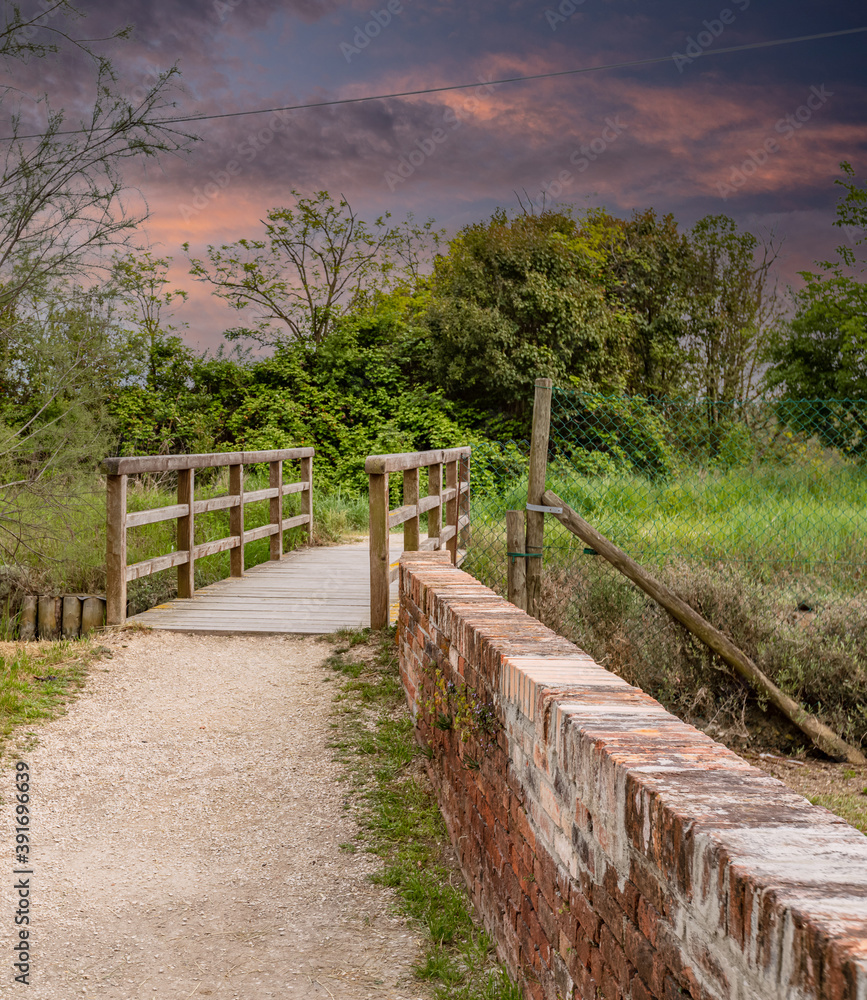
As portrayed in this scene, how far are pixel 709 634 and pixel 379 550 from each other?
2.43 m

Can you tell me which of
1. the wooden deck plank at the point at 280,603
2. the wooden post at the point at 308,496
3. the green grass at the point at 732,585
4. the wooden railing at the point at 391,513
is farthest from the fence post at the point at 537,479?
the wooden post at the point at 308,496

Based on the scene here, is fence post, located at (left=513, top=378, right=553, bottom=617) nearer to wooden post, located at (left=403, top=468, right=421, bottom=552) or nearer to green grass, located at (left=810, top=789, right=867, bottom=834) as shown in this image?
wooden post, located at (left=403, top=468, right=421, bottom=552)

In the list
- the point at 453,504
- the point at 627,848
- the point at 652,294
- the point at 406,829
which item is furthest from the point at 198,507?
the point at 652,294

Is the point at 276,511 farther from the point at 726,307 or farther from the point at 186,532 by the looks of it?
the point at 726,307

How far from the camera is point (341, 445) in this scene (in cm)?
1620

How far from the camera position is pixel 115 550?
6379 mm

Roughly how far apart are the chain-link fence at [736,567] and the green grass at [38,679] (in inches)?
127

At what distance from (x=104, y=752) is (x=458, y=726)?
7.08ft

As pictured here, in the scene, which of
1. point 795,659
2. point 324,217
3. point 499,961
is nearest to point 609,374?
point 324,217

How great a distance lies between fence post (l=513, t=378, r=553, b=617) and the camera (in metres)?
5.63

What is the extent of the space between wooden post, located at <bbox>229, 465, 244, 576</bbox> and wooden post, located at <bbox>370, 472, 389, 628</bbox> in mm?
2907

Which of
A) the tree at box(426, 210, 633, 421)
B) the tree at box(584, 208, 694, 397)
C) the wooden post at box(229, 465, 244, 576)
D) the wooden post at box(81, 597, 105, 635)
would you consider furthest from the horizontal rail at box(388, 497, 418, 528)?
the tree at box(584, 208, 694, 397)

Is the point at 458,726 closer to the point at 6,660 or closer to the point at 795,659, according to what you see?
the point at 6,660

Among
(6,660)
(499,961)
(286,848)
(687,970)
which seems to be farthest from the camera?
(6,660)
